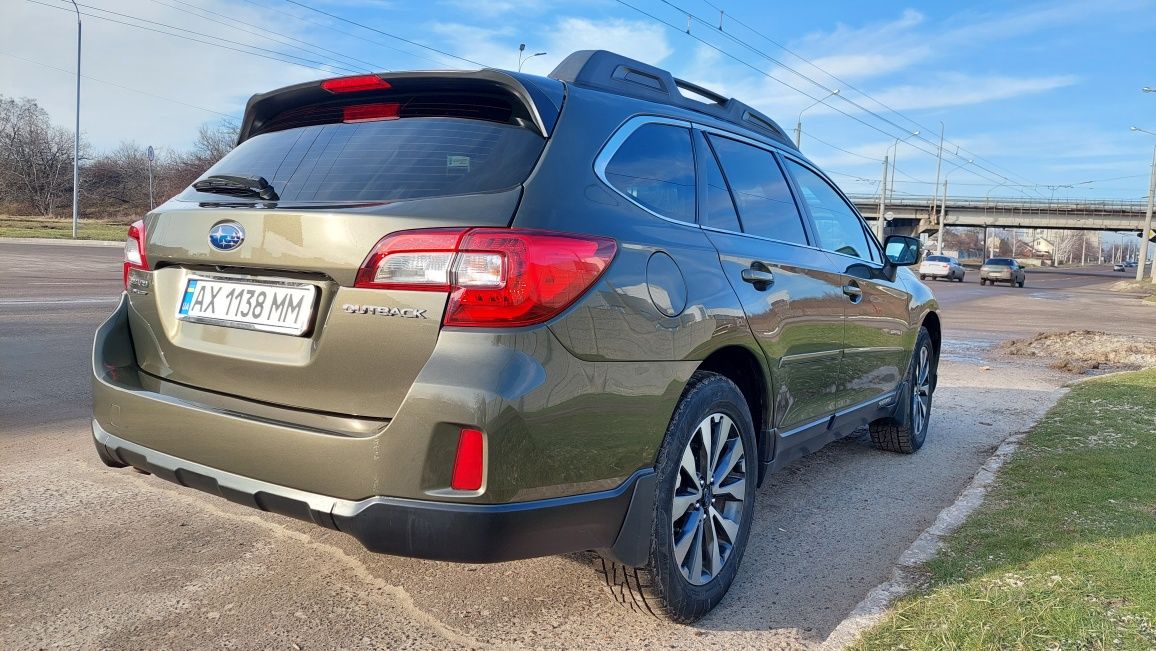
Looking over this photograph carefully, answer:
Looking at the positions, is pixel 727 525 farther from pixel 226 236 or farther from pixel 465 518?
pixel 226 236

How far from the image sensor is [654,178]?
2838 mm

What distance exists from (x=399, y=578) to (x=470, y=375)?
1.26 metres

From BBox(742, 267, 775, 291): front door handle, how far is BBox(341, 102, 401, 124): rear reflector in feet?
4.50

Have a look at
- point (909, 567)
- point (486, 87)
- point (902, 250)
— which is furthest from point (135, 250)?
point (902, 250)

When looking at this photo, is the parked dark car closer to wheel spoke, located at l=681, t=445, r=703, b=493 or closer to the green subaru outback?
the green subaru outback

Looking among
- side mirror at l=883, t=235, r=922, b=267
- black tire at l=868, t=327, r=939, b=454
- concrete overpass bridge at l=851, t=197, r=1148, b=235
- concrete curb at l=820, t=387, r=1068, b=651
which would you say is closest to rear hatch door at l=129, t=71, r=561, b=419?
concrete curb at l=820, t=387, r=1068, b=651

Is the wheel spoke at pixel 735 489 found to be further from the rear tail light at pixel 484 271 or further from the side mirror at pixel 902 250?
the side mirror at pixel 902 250

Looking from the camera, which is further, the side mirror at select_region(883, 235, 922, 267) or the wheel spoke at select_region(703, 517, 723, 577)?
the side mirror at select_region(883, 235, 922, 267)

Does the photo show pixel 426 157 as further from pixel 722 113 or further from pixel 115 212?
pixel 115 212

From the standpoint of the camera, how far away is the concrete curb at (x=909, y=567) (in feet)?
8.48

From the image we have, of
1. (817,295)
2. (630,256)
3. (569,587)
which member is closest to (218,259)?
(630,256)

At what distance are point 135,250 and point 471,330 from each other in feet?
4.90

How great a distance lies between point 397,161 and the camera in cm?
249

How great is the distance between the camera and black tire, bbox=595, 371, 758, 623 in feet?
8.32
